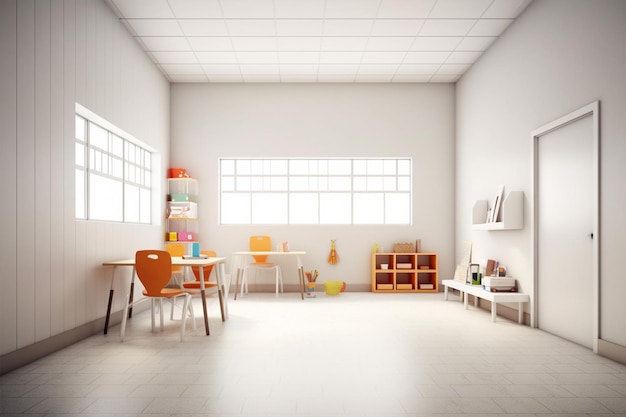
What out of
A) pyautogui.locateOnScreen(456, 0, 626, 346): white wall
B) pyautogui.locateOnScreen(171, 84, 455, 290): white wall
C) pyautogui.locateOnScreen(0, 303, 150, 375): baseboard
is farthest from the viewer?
pyautogui.locateOnScreen(171, 84, 455, 290): white wall

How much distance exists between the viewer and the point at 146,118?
6.48 m

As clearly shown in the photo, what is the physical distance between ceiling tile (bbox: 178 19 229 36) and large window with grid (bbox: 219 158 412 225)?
8.47 feet

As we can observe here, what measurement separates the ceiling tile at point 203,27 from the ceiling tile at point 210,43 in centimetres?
12

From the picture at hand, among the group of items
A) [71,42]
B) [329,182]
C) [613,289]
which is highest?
[71,42]

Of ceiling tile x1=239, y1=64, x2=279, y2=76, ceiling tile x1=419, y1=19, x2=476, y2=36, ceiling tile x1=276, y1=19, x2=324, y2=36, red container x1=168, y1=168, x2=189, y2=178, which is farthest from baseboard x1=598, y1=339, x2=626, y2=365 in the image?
red container x1=168, y1=168, x2=189, y2=178

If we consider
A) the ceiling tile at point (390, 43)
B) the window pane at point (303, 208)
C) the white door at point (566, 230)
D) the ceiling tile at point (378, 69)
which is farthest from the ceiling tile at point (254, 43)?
the white door at point (566, 230)

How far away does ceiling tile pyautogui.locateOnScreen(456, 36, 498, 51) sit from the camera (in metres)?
6.01

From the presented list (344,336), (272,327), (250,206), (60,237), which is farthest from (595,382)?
(250,206)

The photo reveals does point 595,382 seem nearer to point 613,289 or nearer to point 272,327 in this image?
point 613,289

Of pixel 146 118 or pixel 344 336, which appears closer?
pixel 344 336

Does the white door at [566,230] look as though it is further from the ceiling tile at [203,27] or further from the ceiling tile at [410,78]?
the ceiling tile at [203,27]

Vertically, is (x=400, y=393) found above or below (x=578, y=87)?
below

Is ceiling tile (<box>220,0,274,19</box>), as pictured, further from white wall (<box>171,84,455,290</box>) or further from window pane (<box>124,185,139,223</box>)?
window pane (<box>124,185,139,223</box>)

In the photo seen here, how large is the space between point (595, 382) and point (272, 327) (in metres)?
2.92
